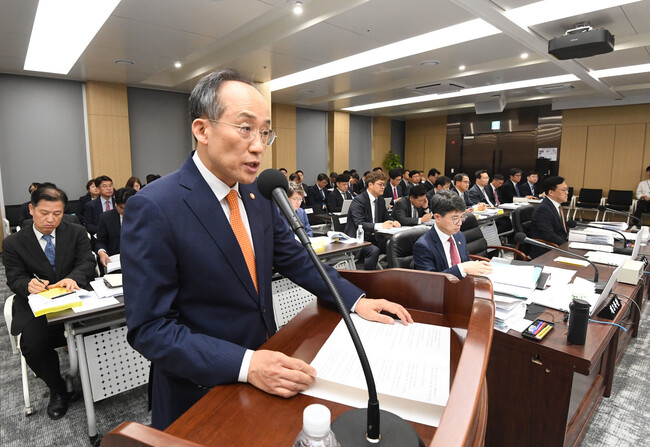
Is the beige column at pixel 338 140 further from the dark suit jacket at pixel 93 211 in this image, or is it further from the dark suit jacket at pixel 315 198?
the dark suit jacket at pixel 93 211

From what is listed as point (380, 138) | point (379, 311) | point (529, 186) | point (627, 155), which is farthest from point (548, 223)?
point (380, 138)

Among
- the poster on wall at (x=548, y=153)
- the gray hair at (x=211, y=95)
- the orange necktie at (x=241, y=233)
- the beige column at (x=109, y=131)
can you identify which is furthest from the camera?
the poster on wall at (x=548, y=153)

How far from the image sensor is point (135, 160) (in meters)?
8.44

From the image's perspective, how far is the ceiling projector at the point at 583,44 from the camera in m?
3.98

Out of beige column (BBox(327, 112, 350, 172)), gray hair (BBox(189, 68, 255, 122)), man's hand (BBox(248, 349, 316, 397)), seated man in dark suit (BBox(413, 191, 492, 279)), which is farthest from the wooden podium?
beige column (BBox(327, 112, 350, 172))

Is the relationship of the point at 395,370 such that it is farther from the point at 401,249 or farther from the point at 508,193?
the point at 508,193

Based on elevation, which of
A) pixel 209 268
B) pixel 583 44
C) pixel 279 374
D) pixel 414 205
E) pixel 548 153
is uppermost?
pixel 583 44

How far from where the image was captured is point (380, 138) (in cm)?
1366

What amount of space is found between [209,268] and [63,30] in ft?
18.4

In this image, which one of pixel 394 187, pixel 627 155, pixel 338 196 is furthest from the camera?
pixel 627 155

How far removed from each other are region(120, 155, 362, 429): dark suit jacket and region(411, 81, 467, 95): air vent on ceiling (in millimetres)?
7835

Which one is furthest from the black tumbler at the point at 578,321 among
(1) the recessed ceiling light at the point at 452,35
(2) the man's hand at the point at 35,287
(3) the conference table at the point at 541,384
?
(1) the recessed ceiling light at the point at 452,35

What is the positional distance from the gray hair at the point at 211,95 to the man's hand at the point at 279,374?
57 centimetres

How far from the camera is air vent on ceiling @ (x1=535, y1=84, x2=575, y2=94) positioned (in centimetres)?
830
